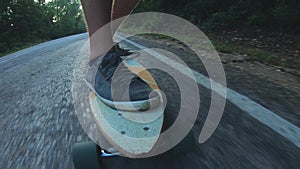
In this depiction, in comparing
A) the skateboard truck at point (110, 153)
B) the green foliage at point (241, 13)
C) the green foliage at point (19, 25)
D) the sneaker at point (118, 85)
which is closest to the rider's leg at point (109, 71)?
the sneaker at point (118, 85)

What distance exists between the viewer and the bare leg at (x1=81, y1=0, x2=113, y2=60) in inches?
60.9

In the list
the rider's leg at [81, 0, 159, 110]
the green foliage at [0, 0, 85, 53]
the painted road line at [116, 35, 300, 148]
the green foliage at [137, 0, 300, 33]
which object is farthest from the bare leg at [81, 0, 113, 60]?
the green foliage at [0, 0, 85, 53]

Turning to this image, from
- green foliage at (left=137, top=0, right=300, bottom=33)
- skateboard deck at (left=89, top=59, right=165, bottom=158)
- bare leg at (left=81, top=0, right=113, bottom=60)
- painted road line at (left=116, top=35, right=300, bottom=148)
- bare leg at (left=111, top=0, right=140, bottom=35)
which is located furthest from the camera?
green foliage at (left=137, top=0, right=300, bottom=33)

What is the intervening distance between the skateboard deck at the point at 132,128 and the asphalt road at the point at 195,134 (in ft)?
0.40

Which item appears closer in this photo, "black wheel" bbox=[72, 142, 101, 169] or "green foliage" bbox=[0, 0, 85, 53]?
"black wheel" bbox=[72, 142, 101, 169]

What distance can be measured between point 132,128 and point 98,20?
0.77 meters

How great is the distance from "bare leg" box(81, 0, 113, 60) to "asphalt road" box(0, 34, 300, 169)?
1.70 ft

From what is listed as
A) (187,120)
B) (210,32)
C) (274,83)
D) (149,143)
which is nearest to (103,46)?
(187,120)

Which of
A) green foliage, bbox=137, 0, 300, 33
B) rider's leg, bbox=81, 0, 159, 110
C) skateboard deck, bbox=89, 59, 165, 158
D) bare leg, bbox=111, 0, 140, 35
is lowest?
green foliage, bbox=137, 0, 300, 33

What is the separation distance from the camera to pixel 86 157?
1058 mm

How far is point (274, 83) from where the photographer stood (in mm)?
2020

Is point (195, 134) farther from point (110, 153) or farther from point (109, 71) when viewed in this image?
point (109, 71)

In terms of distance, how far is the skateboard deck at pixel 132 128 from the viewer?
3.43 ft

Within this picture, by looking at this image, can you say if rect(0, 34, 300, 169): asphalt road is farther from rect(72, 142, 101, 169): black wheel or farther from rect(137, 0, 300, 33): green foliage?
rect(137, 0, 300, 33): green foliage
